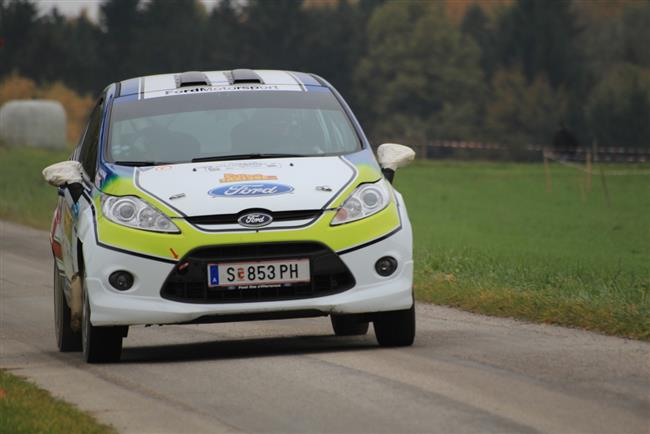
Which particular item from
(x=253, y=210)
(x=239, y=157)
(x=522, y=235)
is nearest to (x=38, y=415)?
(x=253, y=210)

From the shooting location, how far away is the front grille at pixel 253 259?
9.66 meters

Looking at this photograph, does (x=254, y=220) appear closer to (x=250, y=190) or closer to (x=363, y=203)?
(x=250, y=190)

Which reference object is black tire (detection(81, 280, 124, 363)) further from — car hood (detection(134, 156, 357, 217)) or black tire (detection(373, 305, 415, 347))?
black tire (detection(373, 305, 415, 347))

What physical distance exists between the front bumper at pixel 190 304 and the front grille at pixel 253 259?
4 cm

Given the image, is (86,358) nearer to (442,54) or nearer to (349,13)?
(442,54)

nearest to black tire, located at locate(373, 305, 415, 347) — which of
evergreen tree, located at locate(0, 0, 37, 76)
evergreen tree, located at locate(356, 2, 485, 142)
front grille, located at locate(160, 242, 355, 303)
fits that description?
front grille, located at locate(160, 242, 355, 303)

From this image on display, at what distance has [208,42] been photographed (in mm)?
149625

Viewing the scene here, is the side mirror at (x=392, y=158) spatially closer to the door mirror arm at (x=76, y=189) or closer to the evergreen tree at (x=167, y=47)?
the door mirror arm at (x=76, y=189)

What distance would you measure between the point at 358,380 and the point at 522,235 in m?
23.1

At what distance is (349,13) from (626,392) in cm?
14651

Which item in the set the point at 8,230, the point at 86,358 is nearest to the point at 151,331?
the point at 86,358

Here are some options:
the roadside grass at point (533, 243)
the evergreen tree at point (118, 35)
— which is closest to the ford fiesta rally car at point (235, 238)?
the roadside grass at point (533, 243)

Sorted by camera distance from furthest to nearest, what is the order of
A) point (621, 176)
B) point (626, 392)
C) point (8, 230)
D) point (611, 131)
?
point (611, 131) < point (621, 176) < point (8, 230) < point (626, 392)

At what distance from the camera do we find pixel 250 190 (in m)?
9.80
